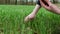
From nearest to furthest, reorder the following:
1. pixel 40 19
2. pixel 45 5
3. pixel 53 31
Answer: pixel 45 5 → pixel 53 31 → pixel 40 19

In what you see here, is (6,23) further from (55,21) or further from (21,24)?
(55,21)

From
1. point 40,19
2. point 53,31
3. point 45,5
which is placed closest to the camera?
point 45,5

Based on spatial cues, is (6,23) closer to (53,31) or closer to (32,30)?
(32,30)

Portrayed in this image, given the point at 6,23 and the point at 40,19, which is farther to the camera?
the point at 40,19

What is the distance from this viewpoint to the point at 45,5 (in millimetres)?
1802

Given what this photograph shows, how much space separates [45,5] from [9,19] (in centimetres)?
39

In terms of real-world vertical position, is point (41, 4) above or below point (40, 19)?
above

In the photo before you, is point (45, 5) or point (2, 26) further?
point (2, 26)

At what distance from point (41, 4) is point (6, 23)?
33cm

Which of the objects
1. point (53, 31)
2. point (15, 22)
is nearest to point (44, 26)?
point (53, 31)

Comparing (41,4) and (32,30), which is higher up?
(41,4)

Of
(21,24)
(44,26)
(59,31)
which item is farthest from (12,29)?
(59,31)

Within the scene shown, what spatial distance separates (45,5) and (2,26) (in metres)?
0.40

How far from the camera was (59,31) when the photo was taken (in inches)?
77.2
